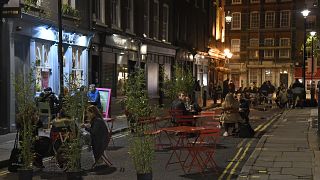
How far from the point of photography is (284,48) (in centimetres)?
6550

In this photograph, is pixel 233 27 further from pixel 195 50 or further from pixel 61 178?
pixel 61 178

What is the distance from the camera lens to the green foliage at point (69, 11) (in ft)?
65.7

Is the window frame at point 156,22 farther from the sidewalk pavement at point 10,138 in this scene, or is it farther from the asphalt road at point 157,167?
the asphalt road at point 157,167

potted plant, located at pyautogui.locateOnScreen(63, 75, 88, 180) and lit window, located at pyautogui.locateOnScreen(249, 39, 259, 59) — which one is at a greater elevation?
lit window, located at pyautogui.locateOnScreen(249, 39, 259, 59)

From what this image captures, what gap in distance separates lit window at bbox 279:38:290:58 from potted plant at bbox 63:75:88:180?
5841 centimetres

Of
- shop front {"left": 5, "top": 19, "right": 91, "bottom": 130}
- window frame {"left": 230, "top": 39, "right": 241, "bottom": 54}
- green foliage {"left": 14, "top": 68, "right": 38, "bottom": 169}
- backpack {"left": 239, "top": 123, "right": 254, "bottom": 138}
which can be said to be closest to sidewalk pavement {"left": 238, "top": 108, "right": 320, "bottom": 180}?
backpack {"left": 239, "top": 123, "right": 254, "bottom": 138}

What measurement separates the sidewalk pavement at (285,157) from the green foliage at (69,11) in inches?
362

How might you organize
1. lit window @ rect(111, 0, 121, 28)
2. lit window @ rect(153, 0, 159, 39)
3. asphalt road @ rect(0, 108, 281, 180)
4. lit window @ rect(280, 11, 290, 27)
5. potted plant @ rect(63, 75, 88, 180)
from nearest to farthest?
1. potted plant @ rect(63, 75, 88, 180)
2. asphalt road @ rect(0, 108, 281, 180)
3. lit window @ rect(111, 0, 121, 28)
4. lit window @ rect(153, 0, 159, 39)
5. lit window @ rect(280, 11, 290, 27)

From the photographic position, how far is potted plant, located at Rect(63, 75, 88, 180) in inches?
306

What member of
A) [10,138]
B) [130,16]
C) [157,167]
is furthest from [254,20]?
[157,167]

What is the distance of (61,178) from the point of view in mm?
9672

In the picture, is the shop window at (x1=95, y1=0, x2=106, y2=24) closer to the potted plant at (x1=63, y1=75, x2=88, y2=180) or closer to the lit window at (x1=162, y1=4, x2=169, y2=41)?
the lit window at (x1=162, y1=4, x2=169, y2=41)

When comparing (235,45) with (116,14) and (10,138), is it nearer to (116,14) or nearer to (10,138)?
(116,14)

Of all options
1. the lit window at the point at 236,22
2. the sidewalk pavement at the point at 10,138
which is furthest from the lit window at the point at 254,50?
the sidewalk pavement at the point at 10,138
